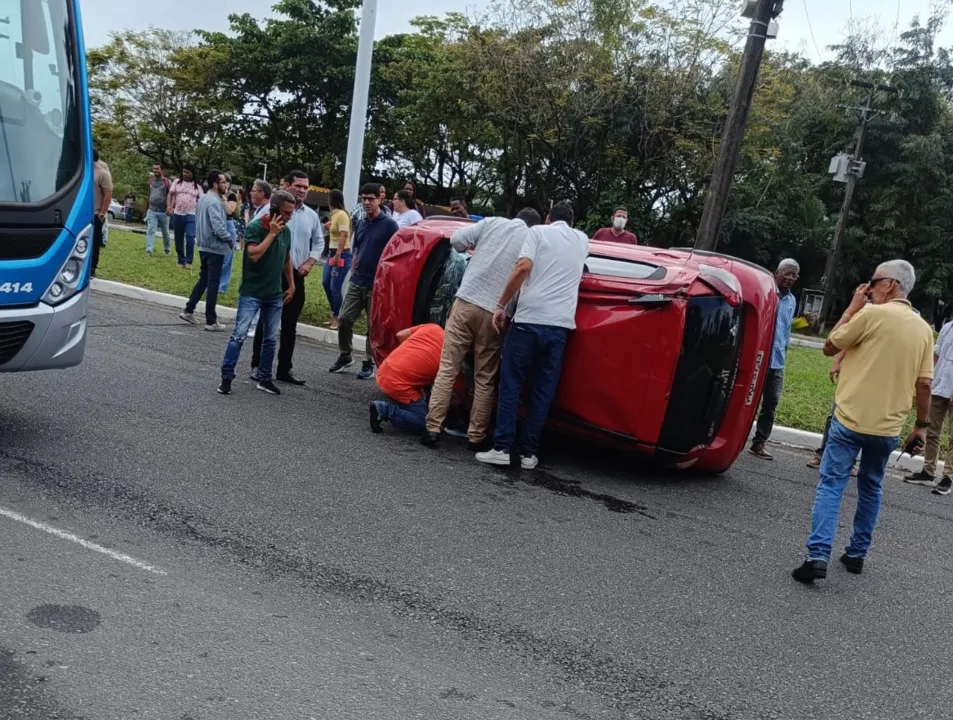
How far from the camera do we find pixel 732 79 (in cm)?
2480

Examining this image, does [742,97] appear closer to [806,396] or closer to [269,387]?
[806,396]

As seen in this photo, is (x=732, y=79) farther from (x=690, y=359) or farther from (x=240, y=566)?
(x=240, y=566)

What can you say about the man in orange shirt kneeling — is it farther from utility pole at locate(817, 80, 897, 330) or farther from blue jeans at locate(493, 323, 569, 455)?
utility pole at locate(817, 80, 897, 330)

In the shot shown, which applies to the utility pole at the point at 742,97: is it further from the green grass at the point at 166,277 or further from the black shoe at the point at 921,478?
the green grass at the point at 166,277

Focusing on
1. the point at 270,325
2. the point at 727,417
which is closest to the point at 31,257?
the point at 270,325

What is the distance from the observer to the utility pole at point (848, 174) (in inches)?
1104

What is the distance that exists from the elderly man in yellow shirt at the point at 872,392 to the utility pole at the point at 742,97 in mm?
5884

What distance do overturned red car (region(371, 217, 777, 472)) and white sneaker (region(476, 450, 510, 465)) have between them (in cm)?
49

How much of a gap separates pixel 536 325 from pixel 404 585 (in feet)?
8.27

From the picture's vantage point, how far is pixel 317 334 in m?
11.4

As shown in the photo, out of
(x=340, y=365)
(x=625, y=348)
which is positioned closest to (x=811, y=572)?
(x=625, y=348)

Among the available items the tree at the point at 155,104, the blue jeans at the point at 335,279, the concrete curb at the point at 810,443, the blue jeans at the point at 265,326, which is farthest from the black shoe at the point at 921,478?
the tree at the point at 155,104

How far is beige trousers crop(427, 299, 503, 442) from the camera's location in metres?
6.43

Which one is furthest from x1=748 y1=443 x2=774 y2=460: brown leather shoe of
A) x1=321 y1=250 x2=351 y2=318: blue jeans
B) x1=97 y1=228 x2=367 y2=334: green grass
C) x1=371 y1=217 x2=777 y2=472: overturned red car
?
x1=97 y1=228 x2=367 y2=334: green grass
